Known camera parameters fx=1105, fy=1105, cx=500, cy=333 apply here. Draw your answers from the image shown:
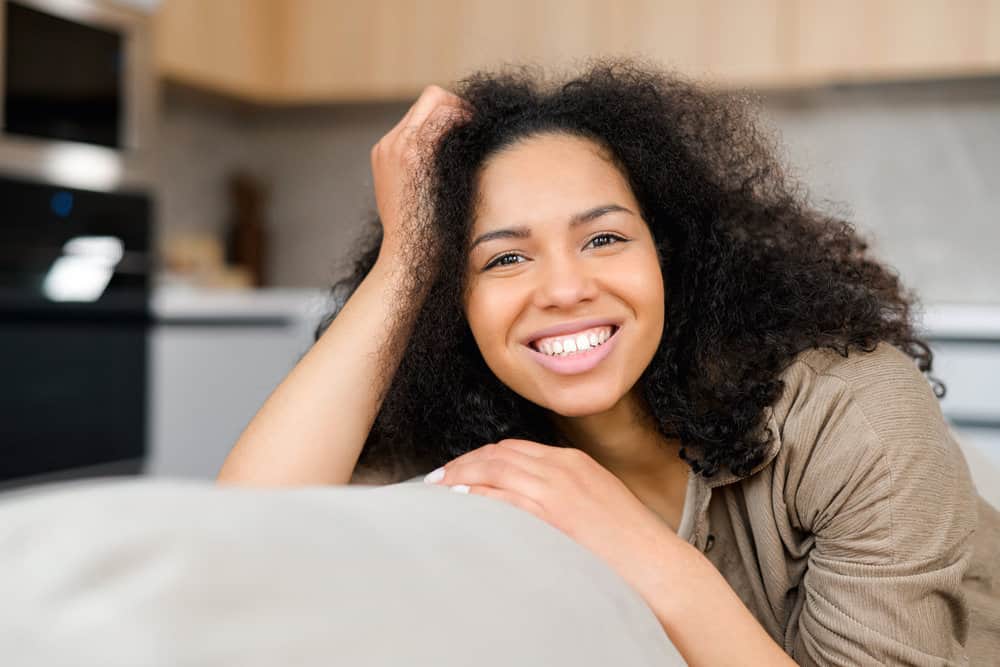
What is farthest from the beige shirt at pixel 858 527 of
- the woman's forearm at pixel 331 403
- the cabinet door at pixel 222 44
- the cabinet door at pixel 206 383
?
the cabinet door at pixel 222 44

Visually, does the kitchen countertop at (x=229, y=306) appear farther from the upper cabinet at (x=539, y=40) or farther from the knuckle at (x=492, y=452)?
the knuckle at (x=492, y=452)

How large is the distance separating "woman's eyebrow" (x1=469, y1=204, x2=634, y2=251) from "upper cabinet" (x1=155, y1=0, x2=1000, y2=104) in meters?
2.25

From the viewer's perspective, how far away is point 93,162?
3242mm

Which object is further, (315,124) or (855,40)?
(315,124)

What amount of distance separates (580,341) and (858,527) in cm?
29

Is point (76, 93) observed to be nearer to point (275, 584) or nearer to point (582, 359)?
point (582, 359)

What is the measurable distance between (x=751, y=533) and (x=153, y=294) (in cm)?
283

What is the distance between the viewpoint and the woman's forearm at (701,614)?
729 millimetres

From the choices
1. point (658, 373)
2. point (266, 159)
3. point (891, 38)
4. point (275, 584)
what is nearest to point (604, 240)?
point (658, 373)

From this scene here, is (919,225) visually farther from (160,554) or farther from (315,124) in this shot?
(160,554)

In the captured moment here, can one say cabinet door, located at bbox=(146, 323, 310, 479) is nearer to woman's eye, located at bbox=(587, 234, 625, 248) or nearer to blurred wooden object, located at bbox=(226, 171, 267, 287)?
blurred wooden object, located at bbox=(226, 171, 267, 287)

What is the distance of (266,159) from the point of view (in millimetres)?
4617

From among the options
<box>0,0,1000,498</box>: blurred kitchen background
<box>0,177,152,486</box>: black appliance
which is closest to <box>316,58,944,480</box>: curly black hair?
<box>0,0,1000,498</box>: blurred kitchen background

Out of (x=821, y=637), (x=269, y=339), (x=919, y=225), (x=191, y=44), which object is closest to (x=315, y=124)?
(x=191, y=44)
